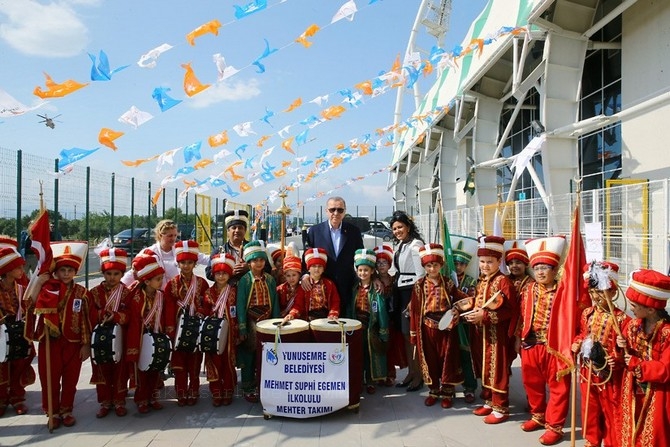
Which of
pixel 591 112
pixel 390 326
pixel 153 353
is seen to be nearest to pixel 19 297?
pixel 153 353

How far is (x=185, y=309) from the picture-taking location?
434cm

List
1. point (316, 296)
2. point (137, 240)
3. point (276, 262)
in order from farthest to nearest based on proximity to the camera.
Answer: point (137, 240), point (276, 262), point (316, 296)

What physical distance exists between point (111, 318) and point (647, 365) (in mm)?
3929

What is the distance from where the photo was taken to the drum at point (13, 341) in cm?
400

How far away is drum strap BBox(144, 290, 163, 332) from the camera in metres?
4.23

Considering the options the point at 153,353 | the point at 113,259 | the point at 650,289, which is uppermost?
the point at 113,259

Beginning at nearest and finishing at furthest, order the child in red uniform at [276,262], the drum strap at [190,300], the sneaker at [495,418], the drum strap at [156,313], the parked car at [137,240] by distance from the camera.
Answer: the sneaker at [495,418] → the drum strap at [156,313] → the drum strap at [190,300] → the child in red uniform at [276,262] → the parked car at [137,240]

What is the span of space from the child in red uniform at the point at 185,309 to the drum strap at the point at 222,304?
0.44 ft

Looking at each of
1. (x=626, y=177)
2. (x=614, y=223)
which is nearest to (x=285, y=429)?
(x=614, y=223)

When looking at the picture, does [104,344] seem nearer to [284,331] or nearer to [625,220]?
[284,331]

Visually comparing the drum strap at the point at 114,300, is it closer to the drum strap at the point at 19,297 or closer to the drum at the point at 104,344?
the drum at the point at 104,344

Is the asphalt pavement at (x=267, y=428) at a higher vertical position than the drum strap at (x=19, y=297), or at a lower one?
lower

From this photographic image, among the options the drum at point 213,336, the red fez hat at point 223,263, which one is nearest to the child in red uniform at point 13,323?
the drum at point 213,336

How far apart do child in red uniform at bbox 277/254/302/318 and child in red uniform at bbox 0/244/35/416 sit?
2.22 meters
